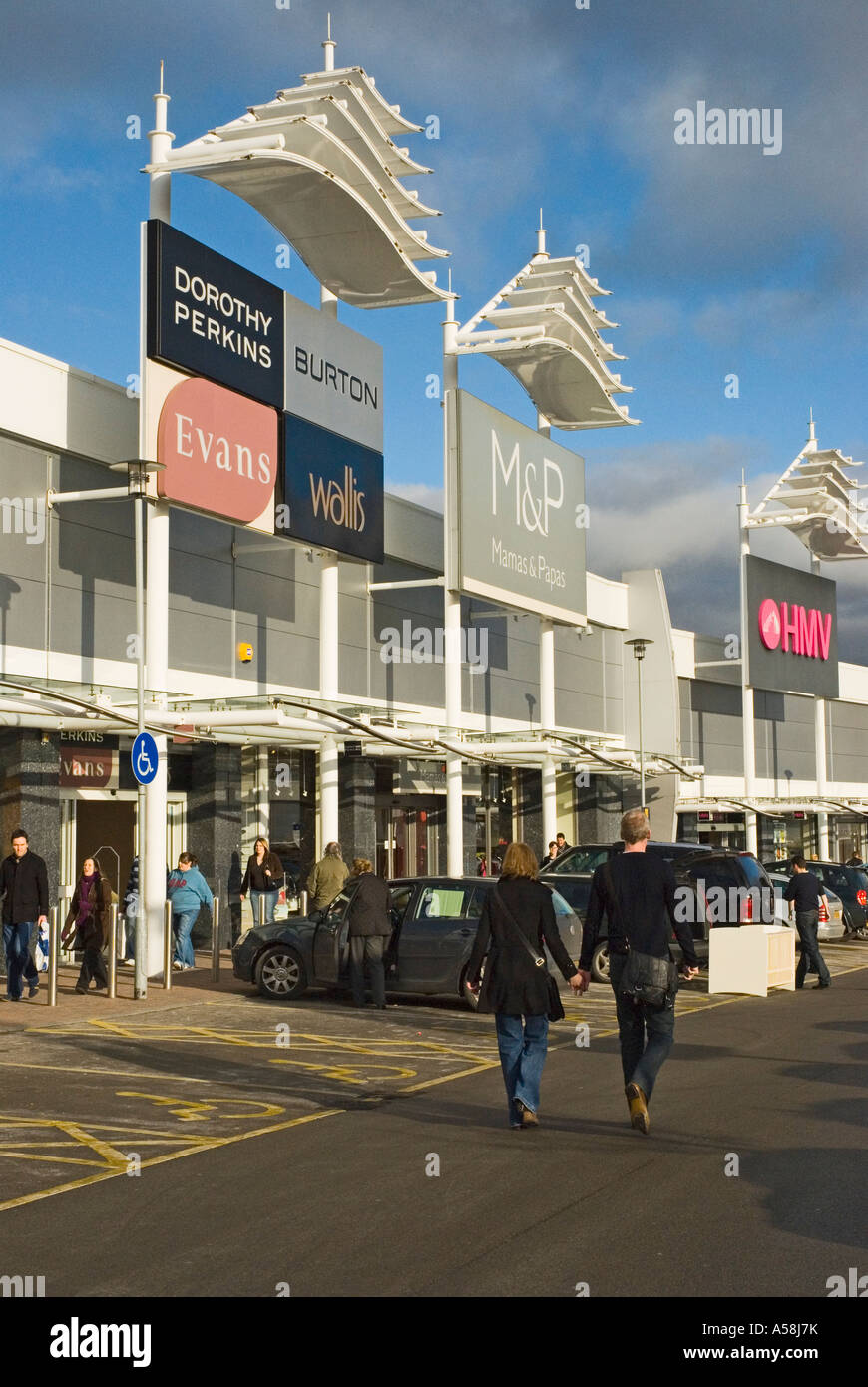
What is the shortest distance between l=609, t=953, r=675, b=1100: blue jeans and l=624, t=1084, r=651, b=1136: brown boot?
33 millimetres

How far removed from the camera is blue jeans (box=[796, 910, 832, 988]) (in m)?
19.6

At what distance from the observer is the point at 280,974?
17609 mm

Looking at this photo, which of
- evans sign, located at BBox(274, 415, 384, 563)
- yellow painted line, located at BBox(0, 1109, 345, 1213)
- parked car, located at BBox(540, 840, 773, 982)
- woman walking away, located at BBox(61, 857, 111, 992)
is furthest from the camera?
evans sign, located at BBox(274, 415, 384, 563)

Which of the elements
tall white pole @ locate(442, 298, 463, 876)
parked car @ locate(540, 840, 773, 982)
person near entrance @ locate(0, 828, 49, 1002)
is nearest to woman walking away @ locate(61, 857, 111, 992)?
person near entrance @ locate(0, 828, 49, 1002)

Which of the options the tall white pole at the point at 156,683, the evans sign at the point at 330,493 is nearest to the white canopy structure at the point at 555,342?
the evans sign at the point at 330,493

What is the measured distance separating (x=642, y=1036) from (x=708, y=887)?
11060mm

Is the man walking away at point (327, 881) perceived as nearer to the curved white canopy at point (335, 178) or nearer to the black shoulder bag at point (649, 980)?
the curved white canopy at point (335, 178)

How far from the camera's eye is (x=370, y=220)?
79.9ft

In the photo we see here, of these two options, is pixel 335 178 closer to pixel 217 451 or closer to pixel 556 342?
pixel 217 451

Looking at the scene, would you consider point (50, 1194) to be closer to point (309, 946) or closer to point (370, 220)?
point (309, 946)

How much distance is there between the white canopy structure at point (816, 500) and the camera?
1788 inches

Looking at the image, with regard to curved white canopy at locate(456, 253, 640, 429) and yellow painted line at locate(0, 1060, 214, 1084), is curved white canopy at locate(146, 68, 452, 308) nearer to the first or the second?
curved white canopy at locate(456, 253, 640, 429)
